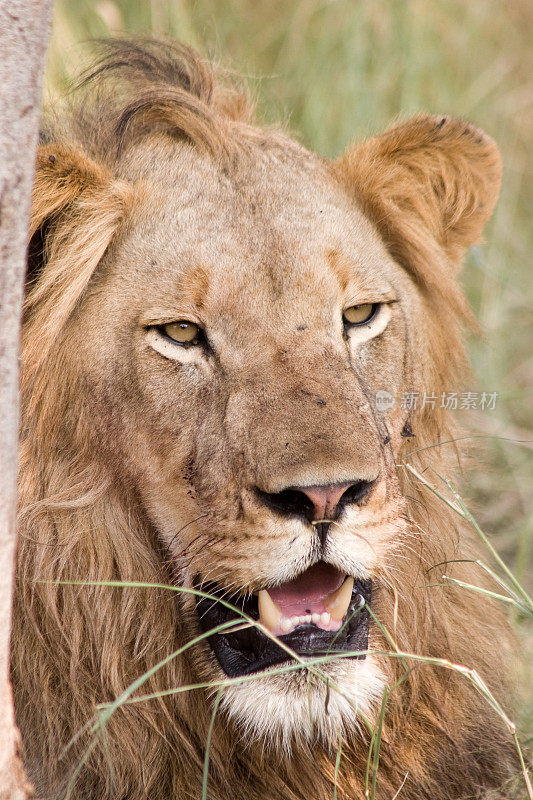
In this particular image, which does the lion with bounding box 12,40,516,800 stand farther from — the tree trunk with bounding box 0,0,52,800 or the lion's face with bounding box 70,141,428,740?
the tree trunk with bounding box 0,0,52,800

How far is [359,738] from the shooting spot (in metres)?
2.59

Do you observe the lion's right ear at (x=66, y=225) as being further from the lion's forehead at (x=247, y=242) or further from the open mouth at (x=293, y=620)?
the open mouth at (x=293, y=620)

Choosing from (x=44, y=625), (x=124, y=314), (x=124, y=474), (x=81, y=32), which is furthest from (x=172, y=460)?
(x=81, y=32)

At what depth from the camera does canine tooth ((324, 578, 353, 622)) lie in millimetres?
2338

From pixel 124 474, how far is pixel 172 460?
167 mm

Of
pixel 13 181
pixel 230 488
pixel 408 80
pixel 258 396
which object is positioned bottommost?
pixel 230 488

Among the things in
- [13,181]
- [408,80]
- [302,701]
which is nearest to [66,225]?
[13,181]

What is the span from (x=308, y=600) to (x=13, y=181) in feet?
3.89

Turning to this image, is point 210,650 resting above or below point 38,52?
below

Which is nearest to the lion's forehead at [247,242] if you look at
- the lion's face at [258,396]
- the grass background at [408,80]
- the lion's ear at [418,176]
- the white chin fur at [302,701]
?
the lion's face at [258,396]

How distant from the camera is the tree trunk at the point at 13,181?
1809 mm

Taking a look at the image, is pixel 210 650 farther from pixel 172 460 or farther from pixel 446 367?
pixel 446 367

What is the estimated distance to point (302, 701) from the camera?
2254mm

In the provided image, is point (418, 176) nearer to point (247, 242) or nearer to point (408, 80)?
point (247, 242)
